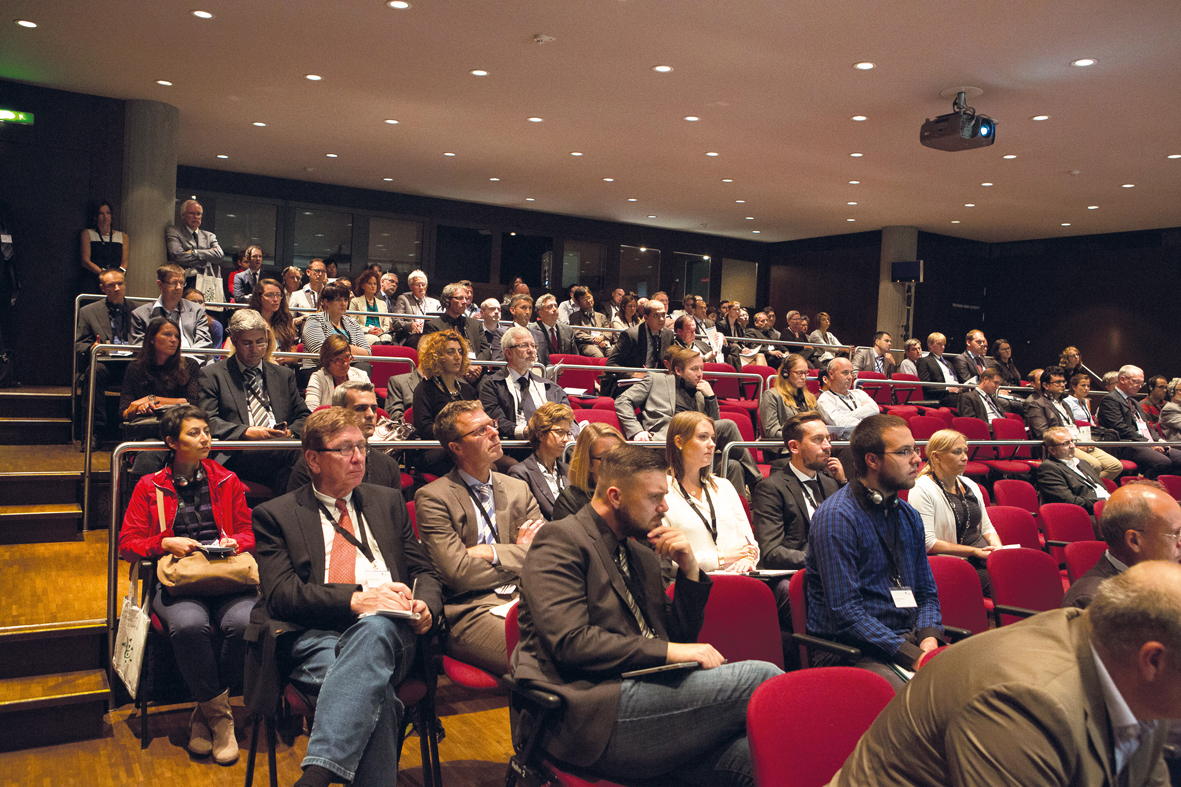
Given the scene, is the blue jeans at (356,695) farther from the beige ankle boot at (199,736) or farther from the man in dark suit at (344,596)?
the beige ankle boot at (199,736)

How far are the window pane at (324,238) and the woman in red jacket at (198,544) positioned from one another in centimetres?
952

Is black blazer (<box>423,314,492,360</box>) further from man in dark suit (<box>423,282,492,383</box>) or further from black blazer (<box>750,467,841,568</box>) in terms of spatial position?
black blazer (<box>750,467,841,568</box>)

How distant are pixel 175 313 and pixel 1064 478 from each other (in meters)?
6.14

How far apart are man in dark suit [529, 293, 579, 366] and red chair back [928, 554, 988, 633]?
4.44 meters

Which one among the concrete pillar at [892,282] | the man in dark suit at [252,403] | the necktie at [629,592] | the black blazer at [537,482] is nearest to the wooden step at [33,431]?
the man in dark suit at [252,403]

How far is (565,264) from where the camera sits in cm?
1409

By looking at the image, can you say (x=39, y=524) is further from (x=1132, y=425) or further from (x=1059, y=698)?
(x=1132, y=425)

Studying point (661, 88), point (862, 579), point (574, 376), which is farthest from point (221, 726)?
point (661, 88)

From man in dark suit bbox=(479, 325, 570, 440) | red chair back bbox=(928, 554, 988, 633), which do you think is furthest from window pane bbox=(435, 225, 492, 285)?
red chair back bbox=(928, 554, 988, 633)

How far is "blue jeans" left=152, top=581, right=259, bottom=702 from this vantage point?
2670mm

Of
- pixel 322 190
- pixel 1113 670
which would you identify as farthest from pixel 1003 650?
pixel 322 190

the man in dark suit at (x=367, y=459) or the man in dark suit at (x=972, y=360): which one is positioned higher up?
the man in dark suit at (x=972, y=360)

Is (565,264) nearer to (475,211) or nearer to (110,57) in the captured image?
(475,211)

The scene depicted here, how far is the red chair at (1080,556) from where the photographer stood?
137 inches
